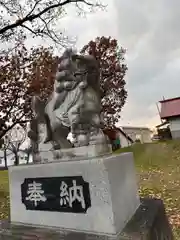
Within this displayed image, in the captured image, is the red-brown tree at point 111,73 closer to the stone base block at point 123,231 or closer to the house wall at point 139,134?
the stone base block at point 123,231

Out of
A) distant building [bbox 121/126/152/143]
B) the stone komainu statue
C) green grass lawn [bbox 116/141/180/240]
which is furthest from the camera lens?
distant building [bbox 121/126/152/143]

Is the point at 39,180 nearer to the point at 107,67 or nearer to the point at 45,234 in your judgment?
the point at 45,234

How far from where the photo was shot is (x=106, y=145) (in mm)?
2475

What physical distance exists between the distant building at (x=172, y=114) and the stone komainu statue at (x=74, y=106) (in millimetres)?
16576

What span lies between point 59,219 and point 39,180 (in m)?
0.40

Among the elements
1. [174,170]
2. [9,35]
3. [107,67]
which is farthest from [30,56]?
[174,170]

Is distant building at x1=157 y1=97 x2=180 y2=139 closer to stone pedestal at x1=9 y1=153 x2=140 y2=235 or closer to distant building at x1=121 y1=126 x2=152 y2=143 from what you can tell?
distant building at x1=121 y1=126 x2=152 y2=143

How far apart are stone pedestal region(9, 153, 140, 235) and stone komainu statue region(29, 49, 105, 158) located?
334 millimetres

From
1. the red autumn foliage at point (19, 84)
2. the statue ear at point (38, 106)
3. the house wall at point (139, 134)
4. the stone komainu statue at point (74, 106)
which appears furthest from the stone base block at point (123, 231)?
the house wall at point (139, 134)

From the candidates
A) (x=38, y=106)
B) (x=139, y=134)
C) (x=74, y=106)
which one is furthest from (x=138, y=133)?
(x=74, y=106)

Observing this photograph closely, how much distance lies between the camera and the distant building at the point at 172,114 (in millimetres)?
18281

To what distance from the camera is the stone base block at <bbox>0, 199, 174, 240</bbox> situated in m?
2.02

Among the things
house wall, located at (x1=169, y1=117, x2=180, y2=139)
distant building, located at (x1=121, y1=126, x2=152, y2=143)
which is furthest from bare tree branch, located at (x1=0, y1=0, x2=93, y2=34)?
distant building, located at (x1=121, y1=126, x2=152, y2=143)

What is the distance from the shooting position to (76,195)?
2205 millimetres
